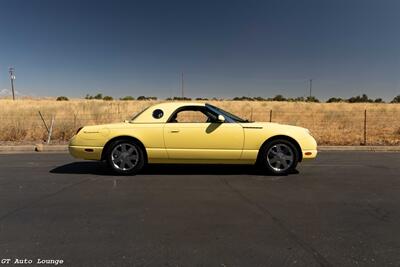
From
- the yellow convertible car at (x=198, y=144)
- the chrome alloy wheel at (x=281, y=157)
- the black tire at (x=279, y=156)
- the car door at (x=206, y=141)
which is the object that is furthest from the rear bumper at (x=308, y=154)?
the car door at (x=206, y=141)

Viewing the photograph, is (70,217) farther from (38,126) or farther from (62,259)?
(38,126)

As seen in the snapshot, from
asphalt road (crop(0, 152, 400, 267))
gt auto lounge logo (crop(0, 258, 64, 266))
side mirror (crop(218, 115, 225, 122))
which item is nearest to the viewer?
gt auto lounge logo (crop(0, 258, 64, 266))

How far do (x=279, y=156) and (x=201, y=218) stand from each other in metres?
3.31

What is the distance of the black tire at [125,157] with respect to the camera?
7.62m

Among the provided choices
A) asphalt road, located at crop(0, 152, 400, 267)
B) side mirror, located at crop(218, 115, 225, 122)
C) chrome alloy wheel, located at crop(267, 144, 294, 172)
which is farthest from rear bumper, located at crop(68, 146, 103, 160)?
chrome alloy wheel, located at crop(267, 144, 294, 172)

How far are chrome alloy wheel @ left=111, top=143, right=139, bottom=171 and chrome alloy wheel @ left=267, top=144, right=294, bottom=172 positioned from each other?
274 centimetres

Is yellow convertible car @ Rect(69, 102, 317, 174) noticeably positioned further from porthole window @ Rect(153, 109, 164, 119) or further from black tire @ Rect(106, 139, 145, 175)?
porthole window @ Rect(153, 109, 164, 119)

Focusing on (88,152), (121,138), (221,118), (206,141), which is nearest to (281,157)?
(221,118)

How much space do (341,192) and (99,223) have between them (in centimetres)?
396

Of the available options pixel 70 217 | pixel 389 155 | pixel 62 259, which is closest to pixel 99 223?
pixel 70 217

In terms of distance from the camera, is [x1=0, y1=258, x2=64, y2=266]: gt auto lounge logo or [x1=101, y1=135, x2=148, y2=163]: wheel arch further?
[x1=101, y1=135, x2=148, y2=163]: wheel arch

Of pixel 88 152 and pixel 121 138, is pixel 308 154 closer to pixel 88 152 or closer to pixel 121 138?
pixel 121 138

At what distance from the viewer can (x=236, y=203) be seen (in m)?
5.53

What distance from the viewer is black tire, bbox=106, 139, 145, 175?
300 inches
